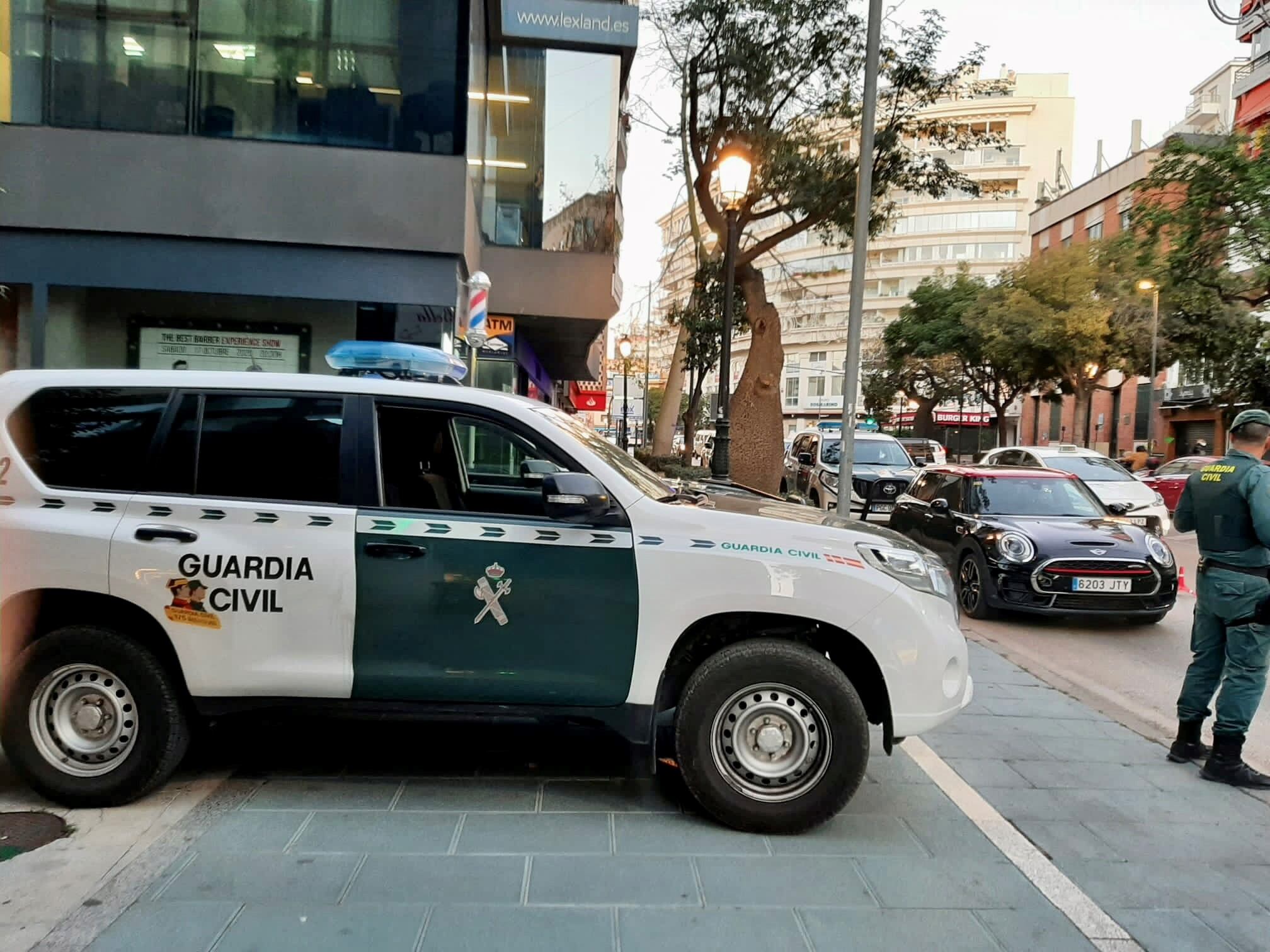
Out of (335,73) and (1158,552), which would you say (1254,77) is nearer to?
(1158,552)

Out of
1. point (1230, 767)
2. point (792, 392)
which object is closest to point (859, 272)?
point (1230, 767)

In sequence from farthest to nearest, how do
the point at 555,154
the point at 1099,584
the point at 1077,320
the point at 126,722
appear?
the point at 1077,320, the point at 555,154, the point at 1099,584, the point at 126,722

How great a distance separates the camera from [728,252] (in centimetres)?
1227

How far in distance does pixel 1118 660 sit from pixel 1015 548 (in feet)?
4.64

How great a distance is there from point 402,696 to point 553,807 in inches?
34.4

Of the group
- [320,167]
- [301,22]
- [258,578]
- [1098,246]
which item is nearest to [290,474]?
[258,578]

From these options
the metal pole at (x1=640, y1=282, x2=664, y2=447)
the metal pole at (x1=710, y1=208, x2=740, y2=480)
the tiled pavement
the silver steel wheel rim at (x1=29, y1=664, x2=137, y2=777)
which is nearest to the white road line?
the tiled pavement

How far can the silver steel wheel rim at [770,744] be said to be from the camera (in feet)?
13.2

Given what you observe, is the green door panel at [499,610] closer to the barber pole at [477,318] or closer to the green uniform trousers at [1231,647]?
the green uniform trousers at [1231,647]

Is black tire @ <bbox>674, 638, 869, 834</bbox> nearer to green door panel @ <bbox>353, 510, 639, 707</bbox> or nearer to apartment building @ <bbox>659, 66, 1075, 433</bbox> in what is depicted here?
green door panel @ <bbox>353, 510, 639, 707</bbox>

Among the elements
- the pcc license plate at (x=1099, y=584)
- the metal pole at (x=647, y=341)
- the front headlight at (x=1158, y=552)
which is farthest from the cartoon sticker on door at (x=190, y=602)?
the metal pole at (x=647, y=341)

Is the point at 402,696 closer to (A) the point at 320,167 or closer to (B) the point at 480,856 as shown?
(B) the point at 480,856

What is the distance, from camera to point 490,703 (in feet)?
13.4

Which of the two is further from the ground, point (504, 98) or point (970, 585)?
point (504, 98)
